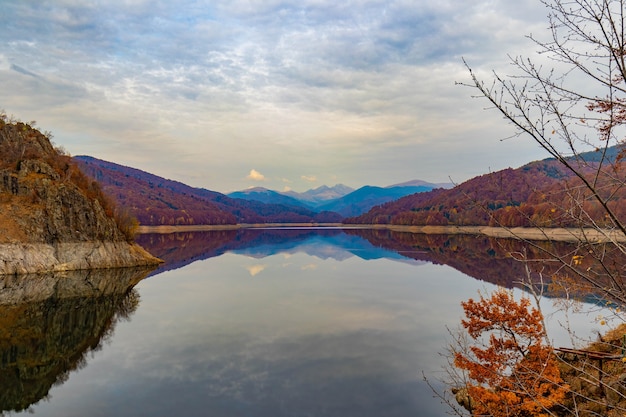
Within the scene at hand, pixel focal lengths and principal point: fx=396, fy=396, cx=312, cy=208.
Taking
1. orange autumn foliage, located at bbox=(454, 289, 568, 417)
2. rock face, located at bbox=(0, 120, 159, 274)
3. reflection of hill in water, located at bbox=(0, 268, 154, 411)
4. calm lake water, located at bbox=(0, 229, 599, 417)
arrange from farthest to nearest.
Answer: rock face, located at bbox=(0, 120, 159, 274) < reflection of hill in water, located at bbox=(0, 268, 154, 411) < calm lake water, located at bbox=(0, 229, 599, 417) < orange autumn foliage, located at bbox=(454, 289, 568, 417)

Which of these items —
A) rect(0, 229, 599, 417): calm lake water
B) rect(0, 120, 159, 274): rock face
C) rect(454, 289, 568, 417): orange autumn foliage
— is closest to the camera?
rect(454, 289, 568, 417): orange autumn foliage

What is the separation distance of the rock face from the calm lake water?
9.05m

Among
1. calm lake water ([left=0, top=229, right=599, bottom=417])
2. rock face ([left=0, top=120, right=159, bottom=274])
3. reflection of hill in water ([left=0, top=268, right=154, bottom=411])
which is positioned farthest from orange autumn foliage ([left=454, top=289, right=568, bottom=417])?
rock face ([left=0, top=120, right=159, bottom=274])

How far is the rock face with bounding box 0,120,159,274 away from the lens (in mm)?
58781

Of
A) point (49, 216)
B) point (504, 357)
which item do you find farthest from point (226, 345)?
point (49, 216)

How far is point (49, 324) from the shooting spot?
107 feet

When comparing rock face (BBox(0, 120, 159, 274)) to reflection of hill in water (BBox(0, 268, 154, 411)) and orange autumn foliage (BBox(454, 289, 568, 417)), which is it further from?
orange autumn foliage (BBox(454, 289, 568, 417))

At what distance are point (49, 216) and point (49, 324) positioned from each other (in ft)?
127

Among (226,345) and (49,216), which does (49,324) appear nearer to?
(226,345)

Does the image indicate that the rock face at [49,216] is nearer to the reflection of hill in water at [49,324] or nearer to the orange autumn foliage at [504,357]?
the reflection of hill in water at [49,324]

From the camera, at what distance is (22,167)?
6750cm

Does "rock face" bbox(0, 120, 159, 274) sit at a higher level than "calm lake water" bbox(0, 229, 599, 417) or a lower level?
higher

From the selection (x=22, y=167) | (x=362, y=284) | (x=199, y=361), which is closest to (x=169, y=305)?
(x=199, y=361)

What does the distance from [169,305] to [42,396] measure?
73.1 feet
